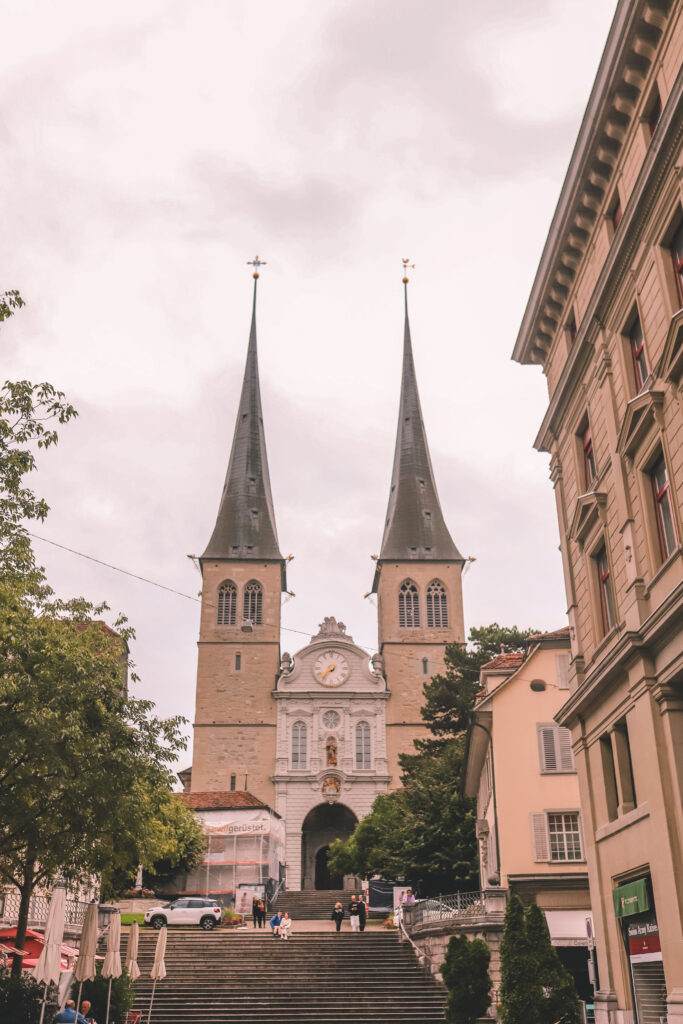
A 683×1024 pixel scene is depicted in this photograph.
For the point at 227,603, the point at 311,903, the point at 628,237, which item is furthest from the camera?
the point at 227,603

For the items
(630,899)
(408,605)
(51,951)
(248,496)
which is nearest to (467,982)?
(630,899)

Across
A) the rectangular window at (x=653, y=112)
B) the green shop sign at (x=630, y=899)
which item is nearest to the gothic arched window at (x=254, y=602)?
the green shop sign at (x=630, y=899)

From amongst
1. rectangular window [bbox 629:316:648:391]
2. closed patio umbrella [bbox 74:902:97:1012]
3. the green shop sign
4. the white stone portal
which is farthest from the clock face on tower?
rectangular window [bbox 629:316:648:391]

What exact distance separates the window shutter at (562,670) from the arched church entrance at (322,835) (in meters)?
40.2

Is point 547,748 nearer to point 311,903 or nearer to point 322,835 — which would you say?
point 311,903

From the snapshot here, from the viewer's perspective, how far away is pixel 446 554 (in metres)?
72.9

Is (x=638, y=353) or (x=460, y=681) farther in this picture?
(x=460, y=681)

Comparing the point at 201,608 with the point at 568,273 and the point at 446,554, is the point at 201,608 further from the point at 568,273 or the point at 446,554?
the point at 568,273

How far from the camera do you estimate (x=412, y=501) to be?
2992 inches

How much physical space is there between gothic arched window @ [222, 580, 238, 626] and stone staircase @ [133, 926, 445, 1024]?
3912 centimetres

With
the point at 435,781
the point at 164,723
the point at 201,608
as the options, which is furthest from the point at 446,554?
the point at 164,723

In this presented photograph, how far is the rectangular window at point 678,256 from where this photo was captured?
14.2 meters

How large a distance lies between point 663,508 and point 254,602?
57538mm

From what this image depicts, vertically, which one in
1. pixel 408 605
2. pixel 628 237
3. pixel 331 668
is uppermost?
pixel 408 605
